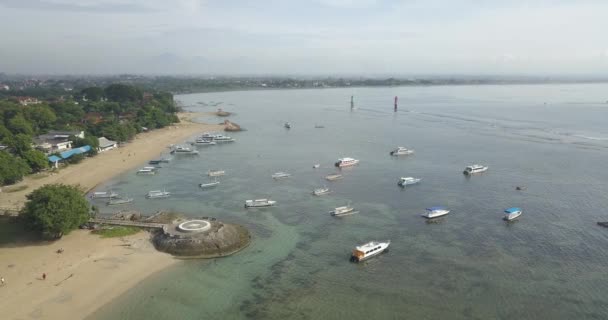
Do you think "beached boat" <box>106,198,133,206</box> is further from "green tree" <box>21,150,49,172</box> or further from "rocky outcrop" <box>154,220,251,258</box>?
"green tree" <box>21,150,49,172</box>

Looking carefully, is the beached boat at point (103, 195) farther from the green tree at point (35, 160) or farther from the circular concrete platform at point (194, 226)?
the circular concrete platform at point (194, 226)

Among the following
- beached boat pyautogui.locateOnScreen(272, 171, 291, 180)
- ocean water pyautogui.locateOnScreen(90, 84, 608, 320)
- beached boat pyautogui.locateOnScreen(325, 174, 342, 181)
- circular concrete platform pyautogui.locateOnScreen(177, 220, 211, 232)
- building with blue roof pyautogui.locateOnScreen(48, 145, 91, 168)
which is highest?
building with blue roof pyautogui.locateOnScreen(48, 145, 91, 168)

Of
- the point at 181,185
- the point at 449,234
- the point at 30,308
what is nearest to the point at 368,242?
the point at 449,234

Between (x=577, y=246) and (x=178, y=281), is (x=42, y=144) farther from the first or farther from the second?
(x=577, y=246)

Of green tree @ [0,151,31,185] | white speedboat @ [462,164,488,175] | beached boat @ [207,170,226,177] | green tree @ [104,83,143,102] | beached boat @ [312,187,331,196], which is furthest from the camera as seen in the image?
green tree @ [104,83,143,102]

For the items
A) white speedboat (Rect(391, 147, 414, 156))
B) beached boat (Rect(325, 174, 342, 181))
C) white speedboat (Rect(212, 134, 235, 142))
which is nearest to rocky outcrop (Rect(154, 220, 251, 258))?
beached boat (Rect(325, 174, 342, 181))

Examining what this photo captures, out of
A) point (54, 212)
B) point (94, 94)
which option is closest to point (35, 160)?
point (54, 212)
